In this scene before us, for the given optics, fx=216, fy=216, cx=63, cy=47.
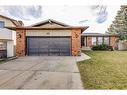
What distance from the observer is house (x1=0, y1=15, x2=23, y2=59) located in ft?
84.0

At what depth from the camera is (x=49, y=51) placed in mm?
22266

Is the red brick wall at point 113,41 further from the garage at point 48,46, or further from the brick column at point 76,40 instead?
the garage at point 48,46

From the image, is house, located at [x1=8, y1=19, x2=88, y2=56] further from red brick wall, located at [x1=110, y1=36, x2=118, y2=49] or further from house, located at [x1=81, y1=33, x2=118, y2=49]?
red brick wall, located at [x1=110, y1=36, x2=118, y2=49]

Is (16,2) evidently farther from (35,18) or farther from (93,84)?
(35,18)

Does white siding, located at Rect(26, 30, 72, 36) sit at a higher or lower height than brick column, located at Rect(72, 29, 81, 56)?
higher

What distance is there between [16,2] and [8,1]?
30 centimetres


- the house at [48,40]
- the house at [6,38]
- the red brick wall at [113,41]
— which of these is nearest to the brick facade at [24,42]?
the house at [48,40]

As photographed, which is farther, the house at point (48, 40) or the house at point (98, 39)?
→ the house at point (98, 39)

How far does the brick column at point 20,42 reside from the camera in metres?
21.9

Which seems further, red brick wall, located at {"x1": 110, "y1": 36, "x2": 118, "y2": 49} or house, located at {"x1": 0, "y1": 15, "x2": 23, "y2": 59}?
red brick wall, located at {"x1": 110, "y1": 36, "x2": 118, "y2": 49}

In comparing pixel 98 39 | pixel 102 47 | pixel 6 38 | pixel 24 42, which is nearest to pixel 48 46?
pixel 24 42

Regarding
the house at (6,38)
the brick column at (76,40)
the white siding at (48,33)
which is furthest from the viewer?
the house at (6,38)

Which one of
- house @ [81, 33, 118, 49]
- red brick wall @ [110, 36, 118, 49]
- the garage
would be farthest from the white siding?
red brick wall @ [110, 36, 118, 49]

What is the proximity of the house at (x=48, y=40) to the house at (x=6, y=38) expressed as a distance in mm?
3972
